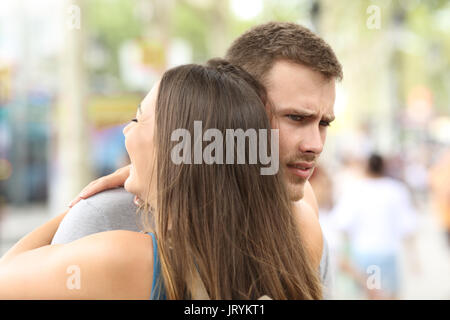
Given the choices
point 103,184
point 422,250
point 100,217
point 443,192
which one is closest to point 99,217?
point 100,217

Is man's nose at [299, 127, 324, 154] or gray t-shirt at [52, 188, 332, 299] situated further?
man's nose at [299, 127, 324, 154]

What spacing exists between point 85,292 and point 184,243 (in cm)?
27

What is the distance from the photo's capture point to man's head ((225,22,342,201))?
67.1 inches

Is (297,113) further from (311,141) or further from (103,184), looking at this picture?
(103,184)

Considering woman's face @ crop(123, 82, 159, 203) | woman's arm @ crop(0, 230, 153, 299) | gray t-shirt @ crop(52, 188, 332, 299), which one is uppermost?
woman's face @ crop(123, 82, 159, 203)

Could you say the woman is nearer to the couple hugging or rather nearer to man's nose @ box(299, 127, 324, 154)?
the couple hugging

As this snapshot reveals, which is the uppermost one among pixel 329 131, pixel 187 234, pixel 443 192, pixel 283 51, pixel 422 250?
pixel 329 131

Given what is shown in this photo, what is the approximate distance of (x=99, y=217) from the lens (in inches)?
63.2

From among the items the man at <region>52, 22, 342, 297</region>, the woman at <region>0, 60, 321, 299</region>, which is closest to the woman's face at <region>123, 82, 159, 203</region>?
the woman at <region>0, 60, 321, 299</region>

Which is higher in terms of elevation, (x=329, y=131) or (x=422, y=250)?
(x=329, y=131)

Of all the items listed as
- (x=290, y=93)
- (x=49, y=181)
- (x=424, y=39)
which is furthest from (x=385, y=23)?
(x=424, y=39)

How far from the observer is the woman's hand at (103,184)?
1708mm

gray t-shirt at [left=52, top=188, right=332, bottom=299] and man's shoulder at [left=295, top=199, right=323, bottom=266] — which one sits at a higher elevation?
gray t-shirt at [left=52, top=188, right=332, bottom=299]

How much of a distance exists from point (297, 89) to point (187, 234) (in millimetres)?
574
